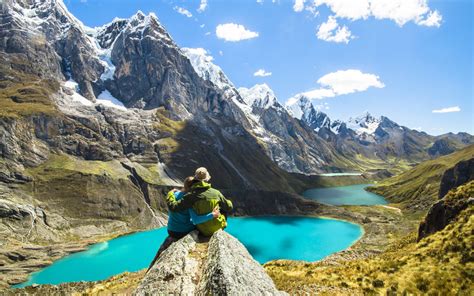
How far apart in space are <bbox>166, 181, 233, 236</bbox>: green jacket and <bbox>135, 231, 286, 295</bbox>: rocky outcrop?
1.18 m

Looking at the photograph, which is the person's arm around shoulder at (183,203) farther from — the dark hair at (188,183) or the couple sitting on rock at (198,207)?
the dark hair at (188,183)

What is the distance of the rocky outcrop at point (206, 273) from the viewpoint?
1002 cm

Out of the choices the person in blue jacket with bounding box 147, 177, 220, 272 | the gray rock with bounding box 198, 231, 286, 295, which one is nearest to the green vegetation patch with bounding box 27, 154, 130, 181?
the person in blue jacket with bounding box 147, 177, 220, 272

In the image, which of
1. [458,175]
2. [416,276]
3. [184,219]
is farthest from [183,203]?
[458,175]

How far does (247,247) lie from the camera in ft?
405

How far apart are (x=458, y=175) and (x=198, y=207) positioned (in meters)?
184

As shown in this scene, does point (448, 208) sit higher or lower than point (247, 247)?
higher

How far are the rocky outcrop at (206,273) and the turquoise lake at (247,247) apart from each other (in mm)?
96883

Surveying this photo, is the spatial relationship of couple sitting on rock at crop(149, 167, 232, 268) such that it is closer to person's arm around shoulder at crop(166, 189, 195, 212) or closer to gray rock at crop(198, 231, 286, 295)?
person's arm around shoulder at crop(166, 189, 195, 212)

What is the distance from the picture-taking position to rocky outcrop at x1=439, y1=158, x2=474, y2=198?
515ft

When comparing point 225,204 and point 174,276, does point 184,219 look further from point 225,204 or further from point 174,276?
point 174,276

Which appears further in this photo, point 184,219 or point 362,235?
A: point 362,235

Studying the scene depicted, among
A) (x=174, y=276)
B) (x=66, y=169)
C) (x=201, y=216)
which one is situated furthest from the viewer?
(x=66, y=169)

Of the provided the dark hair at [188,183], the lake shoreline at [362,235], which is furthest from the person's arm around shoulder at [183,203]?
the lake shoreline at [362,235]
